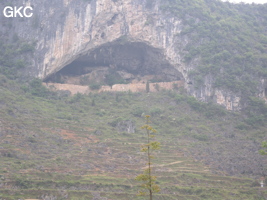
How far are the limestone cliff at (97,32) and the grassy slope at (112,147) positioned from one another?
318cm

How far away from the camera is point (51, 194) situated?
1920 cm

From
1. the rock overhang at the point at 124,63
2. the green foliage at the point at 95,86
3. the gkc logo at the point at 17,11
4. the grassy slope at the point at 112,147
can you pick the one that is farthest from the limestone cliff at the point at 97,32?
the grassy slope at the point at 112,147

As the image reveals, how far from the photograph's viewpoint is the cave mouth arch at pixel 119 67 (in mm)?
38719

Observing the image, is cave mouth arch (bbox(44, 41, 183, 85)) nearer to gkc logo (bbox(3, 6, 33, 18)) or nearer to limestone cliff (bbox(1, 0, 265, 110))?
A: limestone cliff (bbox(1, 0, 265, 110))

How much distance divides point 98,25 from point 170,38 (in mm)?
6268

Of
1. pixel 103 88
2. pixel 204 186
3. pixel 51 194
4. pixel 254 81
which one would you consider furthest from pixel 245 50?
pixel 51 194

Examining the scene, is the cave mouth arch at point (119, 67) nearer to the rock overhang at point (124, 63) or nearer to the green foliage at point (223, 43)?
the rock overhang at point (124, 63)

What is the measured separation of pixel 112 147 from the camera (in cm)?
2680

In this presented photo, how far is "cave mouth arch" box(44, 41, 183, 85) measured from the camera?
38.7 meters

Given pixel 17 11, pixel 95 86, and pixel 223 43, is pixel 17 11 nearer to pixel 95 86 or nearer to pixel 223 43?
pixel 95 86

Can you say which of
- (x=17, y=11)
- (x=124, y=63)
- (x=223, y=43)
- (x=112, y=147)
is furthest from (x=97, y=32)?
(x=112, y=147)

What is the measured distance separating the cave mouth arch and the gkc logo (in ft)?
18.7

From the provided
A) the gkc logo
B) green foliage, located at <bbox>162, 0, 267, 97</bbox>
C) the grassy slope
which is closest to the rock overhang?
green foliage, located at <bbox>162, 0, 267, 97</bbox>

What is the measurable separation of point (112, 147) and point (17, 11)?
59.7ft
